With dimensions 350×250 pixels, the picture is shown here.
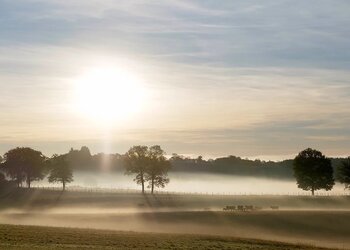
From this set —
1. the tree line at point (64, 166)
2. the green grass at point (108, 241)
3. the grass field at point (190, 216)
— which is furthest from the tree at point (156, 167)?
the green grass at point (108, 241)

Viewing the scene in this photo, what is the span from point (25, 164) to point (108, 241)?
11218cm

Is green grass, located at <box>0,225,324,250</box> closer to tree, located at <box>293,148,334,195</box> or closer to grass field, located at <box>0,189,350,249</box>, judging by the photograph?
grass field, located at <box>0,189,350,249</box>

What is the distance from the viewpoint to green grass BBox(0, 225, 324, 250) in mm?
52888

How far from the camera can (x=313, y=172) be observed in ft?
484

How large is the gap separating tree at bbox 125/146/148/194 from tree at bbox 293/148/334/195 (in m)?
37.6

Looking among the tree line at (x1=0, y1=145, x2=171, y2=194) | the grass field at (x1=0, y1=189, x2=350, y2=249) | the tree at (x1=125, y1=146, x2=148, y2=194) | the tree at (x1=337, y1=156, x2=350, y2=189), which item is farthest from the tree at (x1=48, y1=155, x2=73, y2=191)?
the tree at (x1=337, y1=156, x2=350, y2=189)

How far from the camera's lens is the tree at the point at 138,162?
146 meters

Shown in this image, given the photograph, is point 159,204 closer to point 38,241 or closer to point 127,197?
point 127,197

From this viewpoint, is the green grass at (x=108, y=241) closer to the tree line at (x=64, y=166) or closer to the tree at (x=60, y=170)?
the tree line at (x=64, y=166)

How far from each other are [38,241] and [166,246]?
37.9 ft

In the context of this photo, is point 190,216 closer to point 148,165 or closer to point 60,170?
point 148,165

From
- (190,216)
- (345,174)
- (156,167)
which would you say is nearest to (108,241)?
(190,216)

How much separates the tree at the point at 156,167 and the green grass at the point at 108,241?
7905 centimetres

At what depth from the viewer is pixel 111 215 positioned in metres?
98.4
